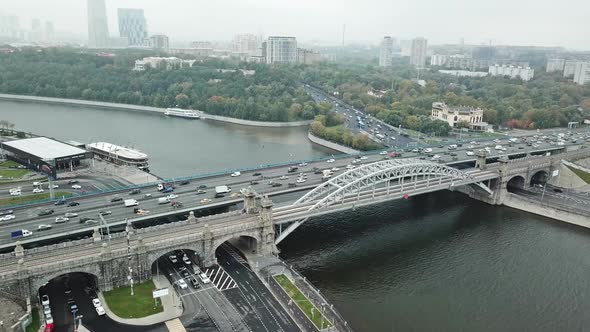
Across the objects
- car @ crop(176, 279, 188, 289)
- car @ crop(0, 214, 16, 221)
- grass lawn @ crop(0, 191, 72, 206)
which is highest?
car @ crop(0, 214, 16, 221)

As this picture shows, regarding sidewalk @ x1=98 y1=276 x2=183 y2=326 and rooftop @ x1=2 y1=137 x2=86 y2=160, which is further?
rooftop @ x1=2 y1=137 x2=86 y2=160

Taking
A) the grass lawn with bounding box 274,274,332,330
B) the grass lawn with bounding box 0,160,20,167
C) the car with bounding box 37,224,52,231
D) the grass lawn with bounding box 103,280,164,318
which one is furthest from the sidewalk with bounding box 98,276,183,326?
the grass lawn with bounding box 0,160,20,167

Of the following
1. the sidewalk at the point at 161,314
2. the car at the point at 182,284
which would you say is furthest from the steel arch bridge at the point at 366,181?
the sidewalk at the point at 161,314

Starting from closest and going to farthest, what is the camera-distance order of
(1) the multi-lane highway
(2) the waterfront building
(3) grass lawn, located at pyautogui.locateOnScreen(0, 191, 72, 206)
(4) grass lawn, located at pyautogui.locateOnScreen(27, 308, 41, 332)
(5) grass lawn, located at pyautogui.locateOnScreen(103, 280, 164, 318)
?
(4) grass lawn, located at pyautogui.locateOnScreen(27, 308, 41, 332), (5) grass lawn, located at pyautogui.locateOnScreen(103, 280, 164, 318), (1) the multi-lane highway, (3) grass lawn, located at pyautogui.locateOnScreen(0, 191, 72, 206), (2) the waterfront building

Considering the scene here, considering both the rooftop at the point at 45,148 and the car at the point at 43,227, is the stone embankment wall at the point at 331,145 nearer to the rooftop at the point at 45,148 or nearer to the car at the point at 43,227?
the rooftop at the point at 45,148

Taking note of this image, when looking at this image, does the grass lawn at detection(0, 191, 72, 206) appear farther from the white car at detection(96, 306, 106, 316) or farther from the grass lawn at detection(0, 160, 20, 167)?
the white car at detection(96, 306, 106, 316)

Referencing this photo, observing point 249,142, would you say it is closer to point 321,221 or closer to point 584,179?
point 321,221

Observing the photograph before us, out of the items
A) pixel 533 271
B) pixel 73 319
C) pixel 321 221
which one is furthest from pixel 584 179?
pixel 73 319
